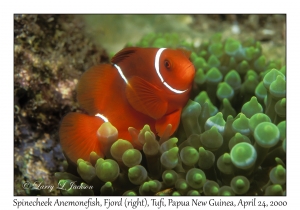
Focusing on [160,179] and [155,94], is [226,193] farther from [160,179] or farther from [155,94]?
[155,94]

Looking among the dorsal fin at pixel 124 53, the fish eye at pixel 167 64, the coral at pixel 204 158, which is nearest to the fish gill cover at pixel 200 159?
the coral at pixel 204 158

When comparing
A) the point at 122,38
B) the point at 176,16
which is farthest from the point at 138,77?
the point at 176,16

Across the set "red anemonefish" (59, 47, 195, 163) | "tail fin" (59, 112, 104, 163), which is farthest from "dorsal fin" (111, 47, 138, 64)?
"tail fin" (59, 112, 104, 163)

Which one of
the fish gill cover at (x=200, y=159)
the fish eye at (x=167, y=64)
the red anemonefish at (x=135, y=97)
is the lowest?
the fish gill cover at (x=200, y=159)

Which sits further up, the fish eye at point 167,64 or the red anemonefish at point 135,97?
the fish eye at point 167,64

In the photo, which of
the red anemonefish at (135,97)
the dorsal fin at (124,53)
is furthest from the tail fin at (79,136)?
the dorsal fin at (124,53)

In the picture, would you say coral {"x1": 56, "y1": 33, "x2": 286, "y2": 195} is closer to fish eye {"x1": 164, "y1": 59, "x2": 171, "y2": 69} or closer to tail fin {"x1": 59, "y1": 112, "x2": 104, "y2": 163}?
tail fin {"x1": 59, "y1": 112, "x2": 104, "y2": 163}

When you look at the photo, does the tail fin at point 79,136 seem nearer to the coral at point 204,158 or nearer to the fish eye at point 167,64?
the coral at point 204,158

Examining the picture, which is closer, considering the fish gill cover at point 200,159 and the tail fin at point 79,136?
the fish gill cover at point 200,159
